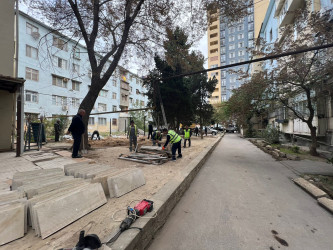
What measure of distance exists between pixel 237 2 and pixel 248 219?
9017mm

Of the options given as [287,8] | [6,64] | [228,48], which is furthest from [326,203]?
[228,48]

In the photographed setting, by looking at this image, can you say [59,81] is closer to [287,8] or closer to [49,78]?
[49,78]

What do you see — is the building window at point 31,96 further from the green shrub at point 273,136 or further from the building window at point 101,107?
the green shrub at point 273,136

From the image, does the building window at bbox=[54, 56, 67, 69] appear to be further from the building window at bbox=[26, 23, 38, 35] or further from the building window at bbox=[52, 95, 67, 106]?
the building window at bbox=[52, 95, 67, 106]

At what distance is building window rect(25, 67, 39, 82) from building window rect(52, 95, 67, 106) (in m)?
3.09

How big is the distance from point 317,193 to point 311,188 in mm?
292

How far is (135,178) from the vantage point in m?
3.49

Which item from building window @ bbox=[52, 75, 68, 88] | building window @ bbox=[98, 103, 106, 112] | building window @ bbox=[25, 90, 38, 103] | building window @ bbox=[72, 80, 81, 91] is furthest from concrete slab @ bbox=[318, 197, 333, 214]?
building window @ bbox=[98, 103, 106, 112]

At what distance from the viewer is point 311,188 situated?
3.96 meters

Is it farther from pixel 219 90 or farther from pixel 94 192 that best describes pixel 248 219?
pixel 219 90

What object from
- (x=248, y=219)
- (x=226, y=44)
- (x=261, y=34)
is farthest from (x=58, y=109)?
(x=226, y=44)

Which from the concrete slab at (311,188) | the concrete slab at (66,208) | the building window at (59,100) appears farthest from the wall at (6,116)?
the building window at (59,100)

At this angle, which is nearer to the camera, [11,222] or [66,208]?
[11,222]

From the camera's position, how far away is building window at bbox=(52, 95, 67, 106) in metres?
22.2
